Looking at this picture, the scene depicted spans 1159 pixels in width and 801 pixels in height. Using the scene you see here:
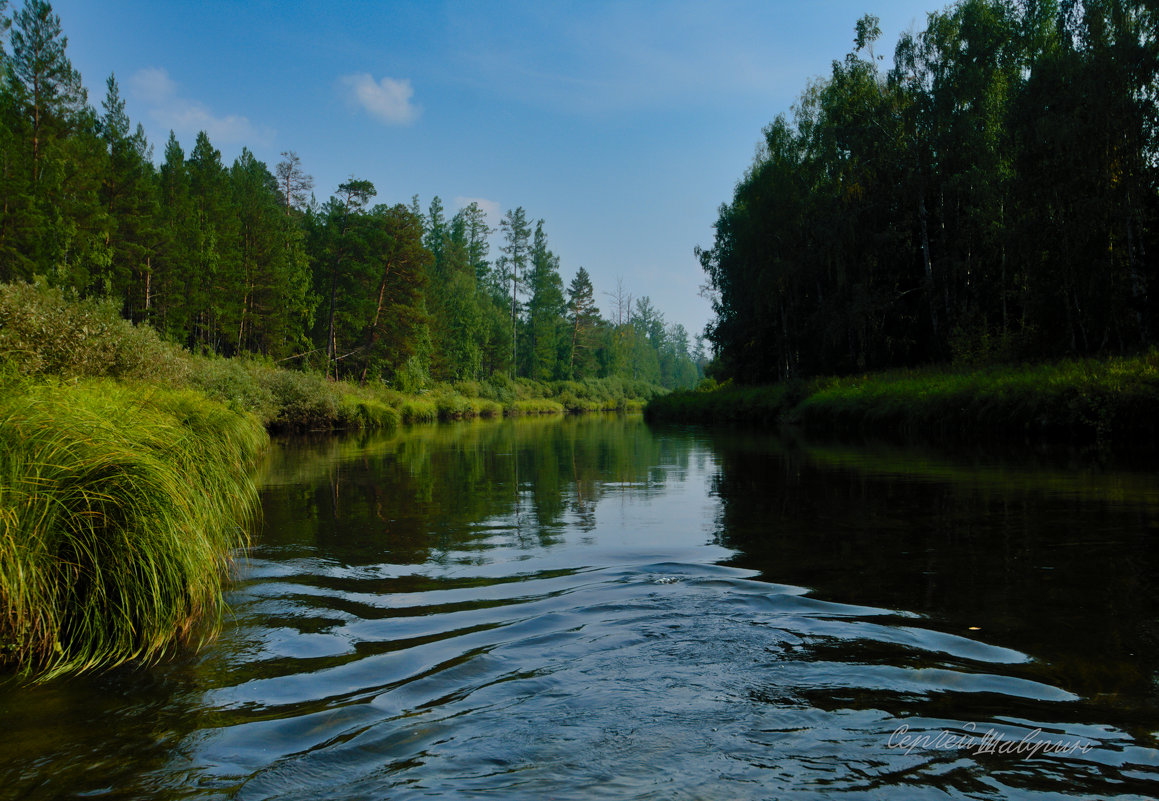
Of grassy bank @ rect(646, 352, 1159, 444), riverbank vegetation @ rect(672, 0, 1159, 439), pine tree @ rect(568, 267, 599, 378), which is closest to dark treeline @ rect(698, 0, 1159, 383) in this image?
riverbank vegetation @ rect(672, 0, 1159, 439)

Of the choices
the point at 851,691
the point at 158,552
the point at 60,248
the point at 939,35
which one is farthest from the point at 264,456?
Answer: the point at 939,35

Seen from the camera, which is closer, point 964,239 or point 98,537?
point 98,537

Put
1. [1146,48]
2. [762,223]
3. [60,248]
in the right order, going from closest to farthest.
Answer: [1146,48]
[60,248]
[762,223]

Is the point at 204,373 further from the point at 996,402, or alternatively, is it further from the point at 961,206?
the point at 961,206

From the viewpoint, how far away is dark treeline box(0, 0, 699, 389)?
108 feet

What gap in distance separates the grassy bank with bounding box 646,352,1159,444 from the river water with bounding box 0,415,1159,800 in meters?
7.96

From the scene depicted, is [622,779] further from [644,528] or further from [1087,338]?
[1087,338]

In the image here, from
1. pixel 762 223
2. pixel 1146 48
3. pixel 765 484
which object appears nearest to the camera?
pixel 765 484

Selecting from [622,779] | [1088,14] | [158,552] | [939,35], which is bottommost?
[622,779]

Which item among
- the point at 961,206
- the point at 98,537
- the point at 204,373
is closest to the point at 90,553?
the point at 98,537

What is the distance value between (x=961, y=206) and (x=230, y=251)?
40855 millimetres

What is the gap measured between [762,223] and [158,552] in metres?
34.6

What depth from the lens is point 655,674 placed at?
3.54 meters

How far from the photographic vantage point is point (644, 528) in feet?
26.2
